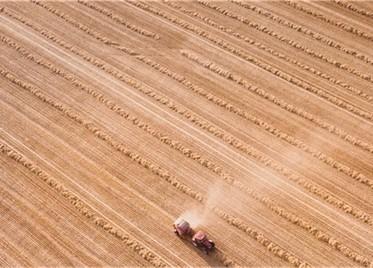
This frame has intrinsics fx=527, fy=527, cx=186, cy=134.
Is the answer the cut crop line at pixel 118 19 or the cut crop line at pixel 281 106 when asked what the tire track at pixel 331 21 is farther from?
the cut crop line at pixel 118 19

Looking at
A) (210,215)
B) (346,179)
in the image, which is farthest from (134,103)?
(346,179)

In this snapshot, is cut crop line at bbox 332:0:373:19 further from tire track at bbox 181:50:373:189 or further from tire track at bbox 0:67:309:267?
tire track at bbox 0:67:309:267

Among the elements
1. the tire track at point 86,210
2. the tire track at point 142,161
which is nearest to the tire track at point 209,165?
the tire track at point 142,161

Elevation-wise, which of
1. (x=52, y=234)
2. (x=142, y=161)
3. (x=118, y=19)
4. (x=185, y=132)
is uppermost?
(x=118, y=19)

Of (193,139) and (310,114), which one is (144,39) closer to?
(193,139)

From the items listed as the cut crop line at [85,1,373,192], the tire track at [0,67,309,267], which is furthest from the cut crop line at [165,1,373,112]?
the tire track at [0,67,309,267]

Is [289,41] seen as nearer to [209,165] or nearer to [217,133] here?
[217,133]

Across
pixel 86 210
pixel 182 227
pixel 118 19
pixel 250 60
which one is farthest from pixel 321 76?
pixel 86 210
